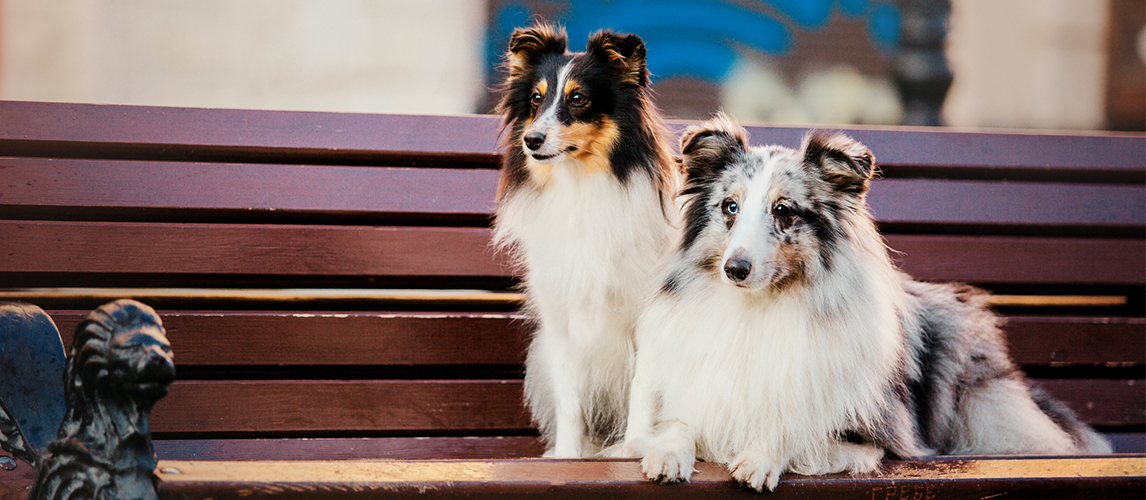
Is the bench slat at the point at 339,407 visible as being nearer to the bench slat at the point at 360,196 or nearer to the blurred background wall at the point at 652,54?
the bench slat at the point at 360,196

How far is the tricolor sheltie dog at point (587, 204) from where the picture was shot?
1503 millimetres

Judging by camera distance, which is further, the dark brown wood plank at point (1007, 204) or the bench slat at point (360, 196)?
the dark brown wood plank at point (1007, 204)

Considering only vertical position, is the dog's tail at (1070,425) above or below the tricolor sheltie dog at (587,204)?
below

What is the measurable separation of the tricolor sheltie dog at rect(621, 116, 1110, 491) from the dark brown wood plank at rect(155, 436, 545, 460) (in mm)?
684

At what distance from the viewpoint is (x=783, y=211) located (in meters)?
1.26

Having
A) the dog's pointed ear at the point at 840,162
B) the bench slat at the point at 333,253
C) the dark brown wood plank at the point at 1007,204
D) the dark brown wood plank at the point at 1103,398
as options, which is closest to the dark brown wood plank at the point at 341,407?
the bench slat at the point at 333,253

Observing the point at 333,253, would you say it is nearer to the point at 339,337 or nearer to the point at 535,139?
the point at 339,337

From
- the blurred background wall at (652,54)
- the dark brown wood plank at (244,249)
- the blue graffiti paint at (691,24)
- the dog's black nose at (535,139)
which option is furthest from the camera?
the blue graffiti paint at (691,24)

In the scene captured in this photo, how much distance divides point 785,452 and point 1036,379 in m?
1.42

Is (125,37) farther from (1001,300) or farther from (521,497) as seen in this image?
(1001,300)

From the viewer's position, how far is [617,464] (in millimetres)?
1245

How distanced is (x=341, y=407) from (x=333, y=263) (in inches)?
17.1

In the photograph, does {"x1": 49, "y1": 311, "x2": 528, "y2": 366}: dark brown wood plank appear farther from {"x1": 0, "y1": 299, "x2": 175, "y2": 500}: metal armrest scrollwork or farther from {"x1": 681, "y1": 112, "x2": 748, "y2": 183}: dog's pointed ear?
{"x1": 0, "y1": 299, "x2": 175, "y2": 500}: metal armrest scrollwork

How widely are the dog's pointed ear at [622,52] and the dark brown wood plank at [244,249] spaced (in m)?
0.71
